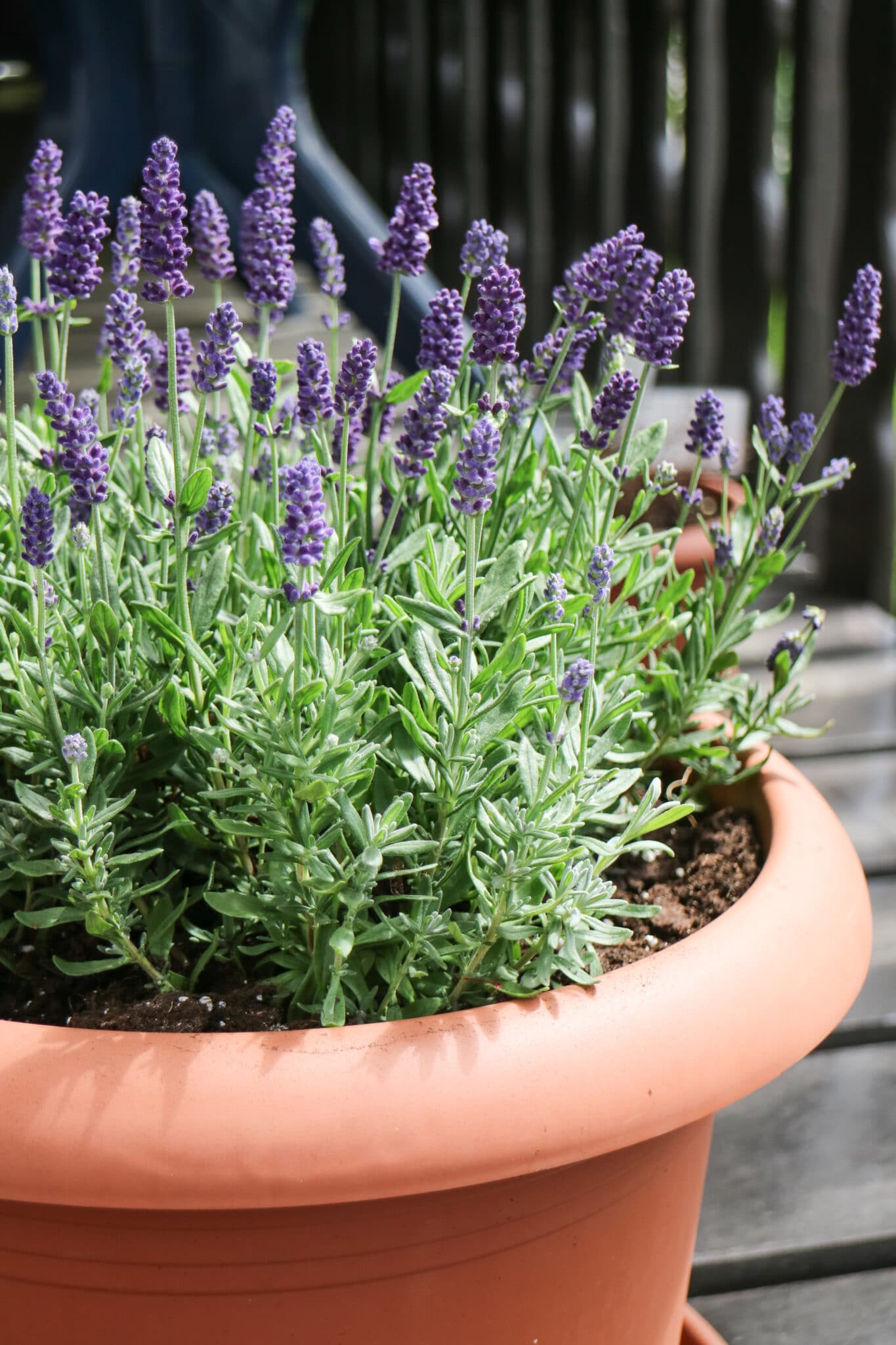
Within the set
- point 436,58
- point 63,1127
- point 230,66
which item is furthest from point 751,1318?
point 436,58

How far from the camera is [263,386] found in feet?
2.89

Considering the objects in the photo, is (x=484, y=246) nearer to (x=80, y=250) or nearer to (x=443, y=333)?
(x=443, y=333)

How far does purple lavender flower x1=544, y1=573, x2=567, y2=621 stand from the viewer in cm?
85

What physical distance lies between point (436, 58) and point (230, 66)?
5.75 ft

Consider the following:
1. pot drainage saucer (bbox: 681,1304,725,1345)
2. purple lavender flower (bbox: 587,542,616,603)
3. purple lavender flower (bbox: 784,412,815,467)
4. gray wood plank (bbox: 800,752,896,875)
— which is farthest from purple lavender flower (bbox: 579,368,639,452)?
gray wood plank (bbox: 800,752,896,875)

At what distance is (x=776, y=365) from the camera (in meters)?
4.03

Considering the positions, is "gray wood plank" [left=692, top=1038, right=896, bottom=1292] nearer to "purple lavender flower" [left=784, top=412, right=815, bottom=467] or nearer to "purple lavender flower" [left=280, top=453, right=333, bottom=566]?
"purple lavender flower" [left=784, top=412, right=815, bottom=467]

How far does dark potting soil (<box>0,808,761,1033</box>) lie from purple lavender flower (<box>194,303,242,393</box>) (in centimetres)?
39

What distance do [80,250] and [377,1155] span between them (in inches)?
22.8

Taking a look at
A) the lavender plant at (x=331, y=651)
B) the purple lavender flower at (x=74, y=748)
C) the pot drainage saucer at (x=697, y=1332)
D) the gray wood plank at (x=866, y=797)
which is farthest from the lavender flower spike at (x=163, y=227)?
the gray wood plank at (x=866, y=797)

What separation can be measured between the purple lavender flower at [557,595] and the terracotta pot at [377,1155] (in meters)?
0.22

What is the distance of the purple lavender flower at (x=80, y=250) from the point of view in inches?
34.4

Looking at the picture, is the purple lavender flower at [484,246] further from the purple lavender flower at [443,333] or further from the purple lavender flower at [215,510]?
the purple lavender flower at [215,510]

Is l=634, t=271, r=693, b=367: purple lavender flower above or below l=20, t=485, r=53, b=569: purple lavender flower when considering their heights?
above
